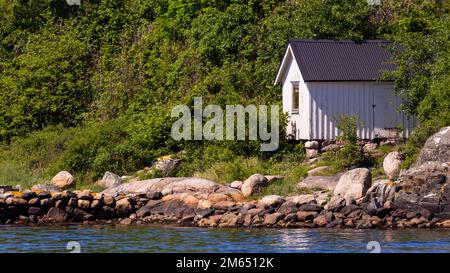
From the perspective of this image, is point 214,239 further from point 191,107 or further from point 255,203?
point 191,107

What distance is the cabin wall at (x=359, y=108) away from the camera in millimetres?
37281

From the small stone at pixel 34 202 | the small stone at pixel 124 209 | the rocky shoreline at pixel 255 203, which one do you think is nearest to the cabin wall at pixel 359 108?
the rocky shoreline at pixel 255 203

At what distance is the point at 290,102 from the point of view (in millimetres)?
38500

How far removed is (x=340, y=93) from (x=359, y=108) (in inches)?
33.0

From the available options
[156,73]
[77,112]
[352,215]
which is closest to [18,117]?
[77,112]

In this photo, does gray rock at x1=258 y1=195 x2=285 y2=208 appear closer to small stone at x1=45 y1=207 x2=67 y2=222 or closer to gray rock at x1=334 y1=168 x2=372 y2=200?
gray rock at x1=334 y1=168 x2=372 y2=200

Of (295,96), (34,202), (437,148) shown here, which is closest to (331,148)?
(295,96)

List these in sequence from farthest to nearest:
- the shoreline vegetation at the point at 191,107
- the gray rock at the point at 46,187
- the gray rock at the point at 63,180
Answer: the gray rock at the point at 63,180 < the gray rock at the point at 46,187 < the shoreline vegetation at the point at 191,107

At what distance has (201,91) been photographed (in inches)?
1641

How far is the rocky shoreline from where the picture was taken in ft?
98.9

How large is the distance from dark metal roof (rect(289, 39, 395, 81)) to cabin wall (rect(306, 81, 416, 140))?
291 mm

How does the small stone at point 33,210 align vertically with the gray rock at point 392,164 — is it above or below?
below

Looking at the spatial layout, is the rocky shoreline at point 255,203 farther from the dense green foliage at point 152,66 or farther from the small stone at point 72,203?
the dense green foliage at point 152,66
